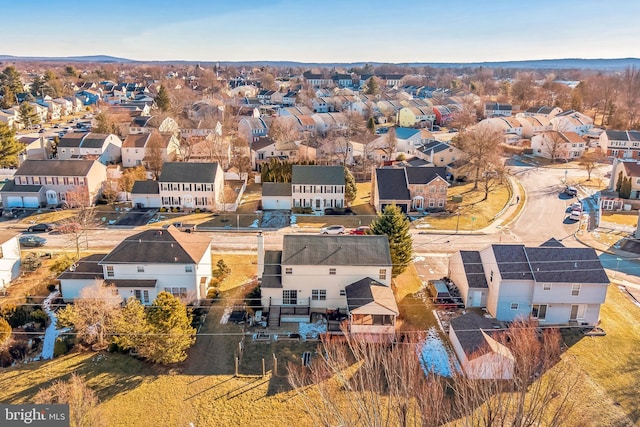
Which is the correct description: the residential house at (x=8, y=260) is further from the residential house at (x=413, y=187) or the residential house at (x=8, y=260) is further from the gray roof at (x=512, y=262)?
the gray roof at (x=512, y=262)

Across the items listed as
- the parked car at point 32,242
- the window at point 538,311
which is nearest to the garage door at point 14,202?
the parked car at point 32,242

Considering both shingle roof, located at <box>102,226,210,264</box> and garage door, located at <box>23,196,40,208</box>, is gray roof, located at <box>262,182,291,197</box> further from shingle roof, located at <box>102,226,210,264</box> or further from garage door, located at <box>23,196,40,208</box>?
garage door, located at <box>23,196,40,208</box>

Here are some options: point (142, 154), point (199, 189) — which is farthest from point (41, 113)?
point (199, 189)

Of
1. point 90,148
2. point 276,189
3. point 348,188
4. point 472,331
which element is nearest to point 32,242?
point 276,189

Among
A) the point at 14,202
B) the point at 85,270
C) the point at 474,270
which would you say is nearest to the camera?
the point at 474,270

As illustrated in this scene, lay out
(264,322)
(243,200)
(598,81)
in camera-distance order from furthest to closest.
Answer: (598,81) < (243,200) < (264,322)

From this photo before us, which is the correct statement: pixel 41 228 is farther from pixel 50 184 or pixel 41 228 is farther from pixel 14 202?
pixel 14 202

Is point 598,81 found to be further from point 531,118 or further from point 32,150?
point 32,150
